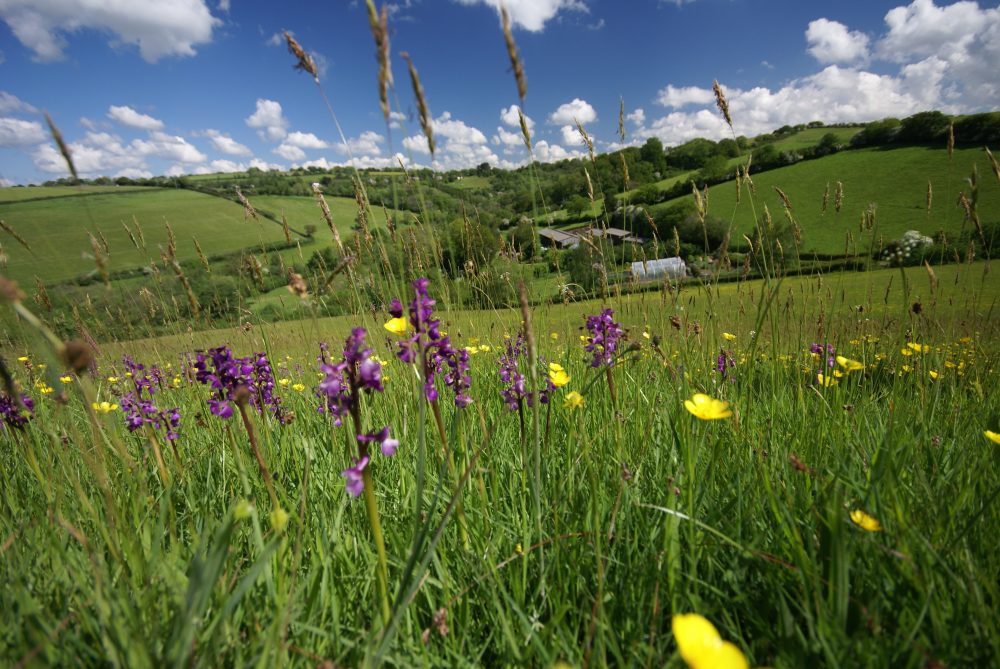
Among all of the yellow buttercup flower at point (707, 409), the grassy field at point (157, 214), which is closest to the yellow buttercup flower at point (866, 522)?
the yellow buttercup flower at point (707, 409)

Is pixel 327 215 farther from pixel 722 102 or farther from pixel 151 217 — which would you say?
pixel 151 217

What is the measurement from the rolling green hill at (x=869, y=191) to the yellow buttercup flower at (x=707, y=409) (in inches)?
1496

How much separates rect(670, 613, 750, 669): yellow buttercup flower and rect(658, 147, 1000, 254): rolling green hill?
128ft

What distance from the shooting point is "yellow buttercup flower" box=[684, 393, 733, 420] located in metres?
1.43

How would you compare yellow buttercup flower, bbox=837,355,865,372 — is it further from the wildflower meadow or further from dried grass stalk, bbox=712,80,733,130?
dried grass stalk, bbox=712,80,733,130

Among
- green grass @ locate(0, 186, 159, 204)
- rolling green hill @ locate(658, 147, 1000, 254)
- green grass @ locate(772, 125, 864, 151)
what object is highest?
green grass @ locate(0, 186, 159, 204)

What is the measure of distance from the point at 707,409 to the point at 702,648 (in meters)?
0.92

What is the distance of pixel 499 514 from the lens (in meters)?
1.75

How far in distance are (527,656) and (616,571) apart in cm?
49

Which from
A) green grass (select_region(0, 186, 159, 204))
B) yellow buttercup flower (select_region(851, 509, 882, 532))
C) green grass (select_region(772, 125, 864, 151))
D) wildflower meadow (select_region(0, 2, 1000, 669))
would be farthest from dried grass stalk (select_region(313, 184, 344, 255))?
green grass (select_region(772, 125, 864, 151))

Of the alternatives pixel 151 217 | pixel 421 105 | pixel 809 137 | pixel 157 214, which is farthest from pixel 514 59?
pixel 809 137

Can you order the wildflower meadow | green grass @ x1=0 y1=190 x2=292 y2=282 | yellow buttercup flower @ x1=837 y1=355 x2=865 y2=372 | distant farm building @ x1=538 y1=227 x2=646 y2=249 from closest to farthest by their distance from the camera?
the wildflower meadow, yellow buttercup flower @ x1=837 y1=355 x2=865 y2=372, distant farm building @ x1=538 y1=227 x2=646 y2=249, green grass @ x1=0 y1=190 x2=292 y2=282

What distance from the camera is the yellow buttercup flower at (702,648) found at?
0.71 meters

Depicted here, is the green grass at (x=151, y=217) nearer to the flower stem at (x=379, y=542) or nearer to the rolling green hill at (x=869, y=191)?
the flower stem at (x=379, y=542)
